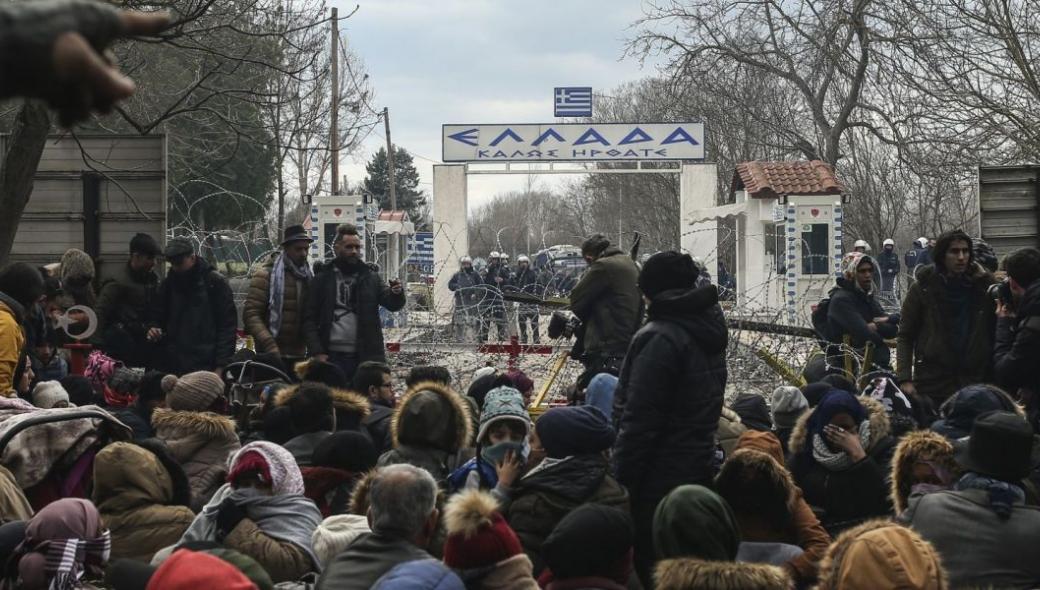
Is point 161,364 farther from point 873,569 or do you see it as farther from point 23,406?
point 873,569

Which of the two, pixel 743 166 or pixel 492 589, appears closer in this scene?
pixel 492 589

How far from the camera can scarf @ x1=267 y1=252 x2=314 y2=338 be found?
949 centimetres

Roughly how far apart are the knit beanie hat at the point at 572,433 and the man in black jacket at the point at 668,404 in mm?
256

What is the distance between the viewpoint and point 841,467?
5.82 meters

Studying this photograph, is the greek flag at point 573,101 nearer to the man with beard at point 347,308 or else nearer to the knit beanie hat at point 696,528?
the man with beard at point 347,308

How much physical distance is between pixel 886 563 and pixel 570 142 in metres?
25.7

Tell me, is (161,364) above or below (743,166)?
below

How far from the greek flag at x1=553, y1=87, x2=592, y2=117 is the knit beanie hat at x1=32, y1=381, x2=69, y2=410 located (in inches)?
1289

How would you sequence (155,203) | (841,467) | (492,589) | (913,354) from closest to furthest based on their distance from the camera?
(492,589) → (841,467) → (913,354) → (155,203)

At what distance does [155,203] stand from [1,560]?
6850 mm


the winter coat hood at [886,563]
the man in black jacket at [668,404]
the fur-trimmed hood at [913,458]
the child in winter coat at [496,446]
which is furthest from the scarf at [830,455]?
the winter coat hood at [886,563]

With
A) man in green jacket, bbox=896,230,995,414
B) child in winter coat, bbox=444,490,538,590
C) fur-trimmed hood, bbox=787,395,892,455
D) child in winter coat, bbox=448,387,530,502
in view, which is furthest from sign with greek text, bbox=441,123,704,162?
child in winter coat, bbox=444,490,538,590

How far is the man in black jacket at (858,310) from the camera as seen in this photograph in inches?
388

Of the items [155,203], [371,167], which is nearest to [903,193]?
[155,203]
